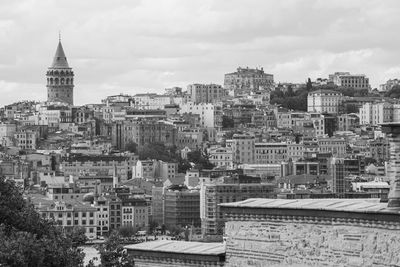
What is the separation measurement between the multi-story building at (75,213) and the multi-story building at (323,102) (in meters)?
55.3

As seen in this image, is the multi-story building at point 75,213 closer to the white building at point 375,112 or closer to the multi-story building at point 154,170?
the multi-story building at point 154,170

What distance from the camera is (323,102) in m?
145

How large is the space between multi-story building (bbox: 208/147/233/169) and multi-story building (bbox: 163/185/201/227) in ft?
69.4

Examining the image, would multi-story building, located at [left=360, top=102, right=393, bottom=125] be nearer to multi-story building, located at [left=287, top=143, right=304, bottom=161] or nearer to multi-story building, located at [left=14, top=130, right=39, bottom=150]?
multi-story building, located at [left=287, top=143, right=304, bottom=161]

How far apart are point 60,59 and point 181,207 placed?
55.7 meters

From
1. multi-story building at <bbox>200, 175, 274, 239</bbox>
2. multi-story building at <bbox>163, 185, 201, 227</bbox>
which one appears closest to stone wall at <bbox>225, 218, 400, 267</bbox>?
multi-story building at <bbox>200, 175, 274, 239</bbox>

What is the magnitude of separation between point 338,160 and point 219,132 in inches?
1301

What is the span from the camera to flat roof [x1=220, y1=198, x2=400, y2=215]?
13367mm

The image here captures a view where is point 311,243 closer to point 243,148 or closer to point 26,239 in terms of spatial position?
point 26,239

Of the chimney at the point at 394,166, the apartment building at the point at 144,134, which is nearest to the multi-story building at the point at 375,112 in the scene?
the apartment building at the point at 144,134

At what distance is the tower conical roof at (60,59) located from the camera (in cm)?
14850

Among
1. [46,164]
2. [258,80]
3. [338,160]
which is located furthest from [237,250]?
[258,80]

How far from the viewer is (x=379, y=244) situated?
13.2m

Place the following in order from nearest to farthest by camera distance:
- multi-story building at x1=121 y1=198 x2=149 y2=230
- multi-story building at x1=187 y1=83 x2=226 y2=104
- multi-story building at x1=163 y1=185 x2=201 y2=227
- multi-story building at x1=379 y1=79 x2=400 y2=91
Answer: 1. multi-story building at x1=163 y1=185 x2=201 y2=227
2. multi-story building at x1=121 y1=198 x2=149 y2=230
3. multi-story building at x1=187 y1=83 x2=226 y2=104
4. multi-story building at x1=379 y1=79 x2=400 y2=91
